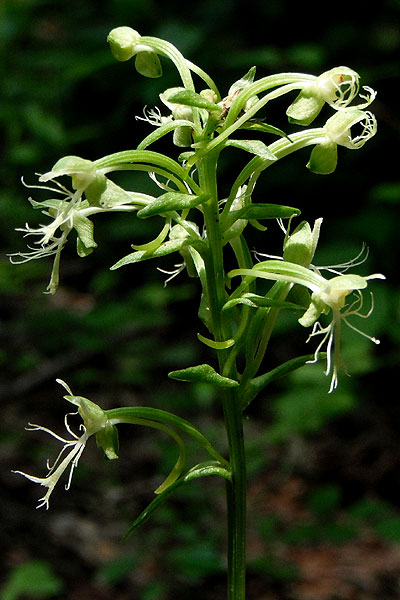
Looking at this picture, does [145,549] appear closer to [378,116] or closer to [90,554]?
[90,554]

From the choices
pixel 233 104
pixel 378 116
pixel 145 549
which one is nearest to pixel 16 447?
pixel 145 549

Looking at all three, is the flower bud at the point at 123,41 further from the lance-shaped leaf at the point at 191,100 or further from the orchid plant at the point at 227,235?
the lance-shaped leaf at the point at 191,100

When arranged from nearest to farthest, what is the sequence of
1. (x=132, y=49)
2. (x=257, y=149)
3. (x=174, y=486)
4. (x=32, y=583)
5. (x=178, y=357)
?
1. (x=257, y=149)
2. (x=174, y=486)
3. (x=132, y=49)
4. (x=32, y=583)
5. (x=178, y=357)

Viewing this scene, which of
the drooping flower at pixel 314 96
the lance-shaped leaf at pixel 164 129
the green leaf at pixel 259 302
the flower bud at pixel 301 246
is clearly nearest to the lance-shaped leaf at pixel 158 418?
the green leaf at pixel 259 302

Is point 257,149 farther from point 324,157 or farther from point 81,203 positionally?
point 81,203

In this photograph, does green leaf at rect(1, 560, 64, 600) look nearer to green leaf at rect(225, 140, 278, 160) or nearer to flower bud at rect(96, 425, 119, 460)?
flower bud at rect(96, 425, 119, 460)

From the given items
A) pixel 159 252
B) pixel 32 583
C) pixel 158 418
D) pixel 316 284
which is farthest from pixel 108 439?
pixel 32 583
